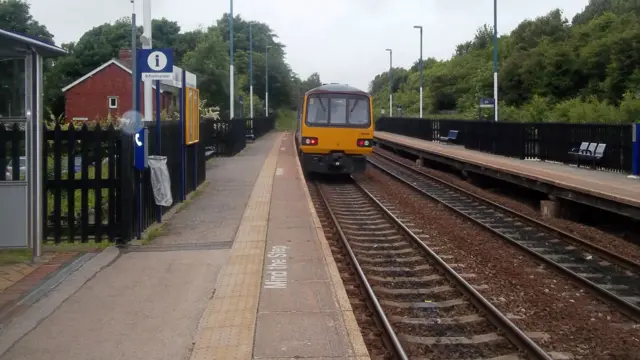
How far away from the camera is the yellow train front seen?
2223 centimetres

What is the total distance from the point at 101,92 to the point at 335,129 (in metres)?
36.6

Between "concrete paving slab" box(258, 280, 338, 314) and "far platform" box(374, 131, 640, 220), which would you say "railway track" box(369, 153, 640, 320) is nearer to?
"far platform" box(374, 131, 640, 220)

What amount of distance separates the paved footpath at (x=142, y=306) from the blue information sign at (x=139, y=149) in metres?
1.12

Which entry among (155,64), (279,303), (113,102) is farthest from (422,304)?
(113,102)

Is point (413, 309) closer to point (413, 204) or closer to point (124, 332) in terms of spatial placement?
point (124, 332)

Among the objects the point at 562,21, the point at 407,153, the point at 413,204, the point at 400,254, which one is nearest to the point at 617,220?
the point at 413,204

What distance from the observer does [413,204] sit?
57.6 feet

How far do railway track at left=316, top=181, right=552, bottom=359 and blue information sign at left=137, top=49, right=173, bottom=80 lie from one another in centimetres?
366

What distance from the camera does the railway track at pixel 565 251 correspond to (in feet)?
29.1

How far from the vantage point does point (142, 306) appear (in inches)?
284

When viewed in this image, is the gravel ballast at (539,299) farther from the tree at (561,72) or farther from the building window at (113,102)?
the building window at (113,102)

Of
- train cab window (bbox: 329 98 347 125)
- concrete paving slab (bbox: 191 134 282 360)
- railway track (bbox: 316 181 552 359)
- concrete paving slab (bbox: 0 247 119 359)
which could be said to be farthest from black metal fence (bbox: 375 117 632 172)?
concrete paving slab (bbox: 0 247 119 359)

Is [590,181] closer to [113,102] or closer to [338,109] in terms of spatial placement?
[338,109]

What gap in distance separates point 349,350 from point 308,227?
6.68m
